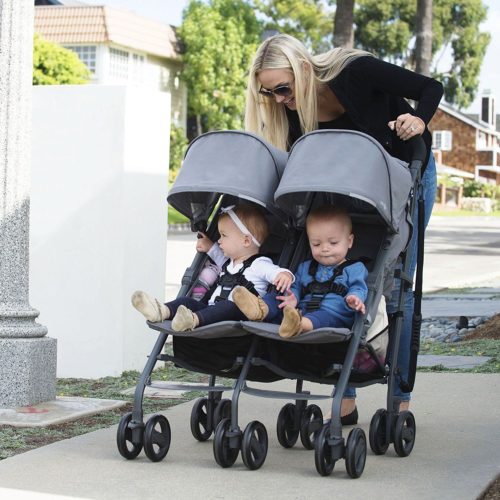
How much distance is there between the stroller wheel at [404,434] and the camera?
204 inches

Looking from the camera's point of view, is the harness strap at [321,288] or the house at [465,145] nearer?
the harness strap at [321,288]

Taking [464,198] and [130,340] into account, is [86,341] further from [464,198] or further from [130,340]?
[464,198]

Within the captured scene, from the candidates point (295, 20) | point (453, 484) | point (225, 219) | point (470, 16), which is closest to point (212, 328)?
point (225, 219)

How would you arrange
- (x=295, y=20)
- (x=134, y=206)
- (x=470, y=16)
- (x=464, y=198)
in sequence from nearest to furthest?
(x=134, y=206), (x=295, y=20), (x=464, y=198), (x=470, y=16)

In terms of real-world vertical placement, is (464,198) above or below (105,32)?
below

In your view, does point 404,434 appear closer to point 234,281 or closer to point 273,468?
point 273,468

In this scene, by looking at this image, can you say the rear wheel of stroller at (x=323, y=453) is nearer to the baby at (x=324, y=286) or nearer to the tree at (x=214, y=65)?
the baby at (x=324, y=286)

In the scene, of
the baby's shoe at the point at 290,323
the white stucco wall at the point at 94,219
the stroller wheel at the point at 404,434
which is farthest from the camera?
the white stucco wall at the point at 94,219

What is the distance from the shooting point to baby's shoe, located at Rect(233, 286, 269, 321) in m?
4.81

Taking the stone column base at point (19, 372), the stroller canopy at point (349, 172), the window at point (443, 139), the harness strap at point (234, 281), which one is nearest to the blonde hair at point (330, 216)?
the stroller canopy at point (349, 172)

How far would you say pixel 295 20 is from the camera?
63.9 m

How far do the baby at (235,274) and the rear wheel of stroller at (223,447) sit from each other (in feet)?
1.43

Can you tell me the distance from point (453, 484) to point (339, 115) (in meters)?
1.97

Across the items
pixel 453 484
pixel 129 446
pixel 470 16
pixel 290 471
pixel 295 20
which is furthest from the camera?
pixel 470 16
